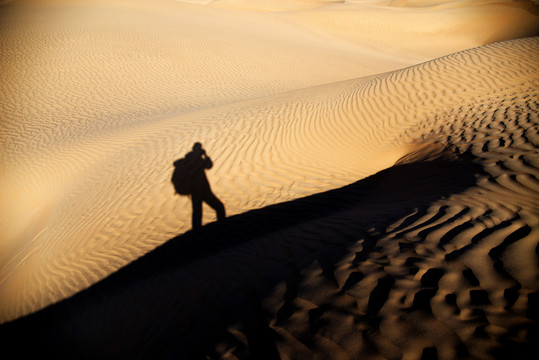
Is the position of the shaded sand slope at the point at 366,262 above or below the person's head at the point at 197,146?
below

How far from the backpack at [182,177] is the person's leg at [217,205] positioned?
0.49m

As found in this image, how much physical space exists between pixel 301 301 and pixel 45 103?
14.4m

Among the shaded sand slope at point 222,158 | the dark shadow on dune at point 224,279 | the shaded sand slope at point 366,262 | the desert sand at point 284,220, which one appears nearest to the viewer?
the shaded sand slope at point 366,262

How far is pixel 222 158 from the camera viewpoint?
5.82m

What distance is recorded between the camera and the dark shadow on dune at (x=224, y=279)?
85.1 inches

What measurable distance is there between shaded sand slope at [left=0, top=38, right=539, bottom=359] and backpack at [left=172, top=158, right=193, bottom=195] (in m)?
0.62

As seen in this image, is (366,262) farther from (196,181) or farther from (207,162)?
(207,162)

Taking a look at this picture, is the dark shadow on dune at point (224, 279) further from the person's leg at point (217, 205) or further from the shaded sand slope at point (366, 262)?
the person's leg at point (217, 205)

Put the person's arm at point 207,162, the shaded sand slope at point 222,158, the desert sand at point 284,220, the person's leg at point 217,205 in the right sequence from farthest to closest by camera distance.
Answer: the person's arm at point 207,162 → the person's leg at point 217,205 → the shaded sand slope at point 222,158 → the desert sand at point 284,220

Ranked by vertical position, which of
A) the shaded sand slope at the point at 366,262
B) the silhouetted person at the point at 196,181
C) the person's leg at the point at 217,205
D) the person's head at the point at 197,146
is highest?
the person's head at the point at 197,146

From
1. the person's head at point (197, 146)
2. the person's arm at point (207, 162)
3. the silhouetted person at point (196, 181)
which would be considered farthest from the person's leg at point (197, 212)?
the person's head at point (197, 146)

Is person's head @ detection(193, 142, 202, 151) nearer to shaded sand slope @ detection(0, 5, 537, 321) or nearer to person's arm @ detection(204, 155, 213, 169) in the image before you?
shaded sand slope @ detection(0, 5, 537, 321)

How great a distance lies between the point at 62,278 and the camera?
4000 millimetres

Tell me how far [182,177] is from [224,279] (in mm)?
3162
